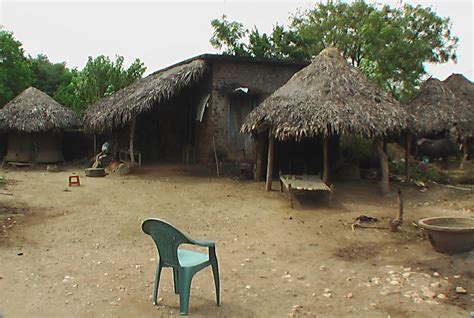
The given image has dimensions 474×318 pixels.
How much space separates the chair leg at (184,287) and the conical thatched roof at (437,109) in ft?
45.0

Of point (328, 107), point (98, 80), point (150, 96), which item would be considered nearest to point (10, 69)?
point (98, 80)

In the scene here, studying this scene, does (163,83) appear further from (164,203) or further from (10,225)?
(10,225)

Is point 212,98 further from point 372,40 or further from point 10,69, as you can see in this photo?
point 10,69

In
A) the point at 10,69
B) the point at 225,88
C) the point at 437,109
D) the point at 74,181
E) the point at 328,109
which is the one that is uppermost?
the point at 10,69

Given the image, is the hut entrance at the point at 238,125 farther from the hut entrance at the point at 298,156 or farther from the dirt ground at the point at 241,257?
the dirt ground at the point at 241,257

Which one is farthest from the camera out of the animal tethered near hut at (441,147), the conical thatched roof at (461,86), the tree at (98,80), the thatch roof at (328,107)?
the tree at (98,80)

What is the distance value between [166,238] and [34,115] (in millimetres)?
14970

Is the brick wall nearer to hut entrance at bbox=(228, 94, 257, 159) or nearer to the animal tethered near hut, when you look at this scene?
hut entrance at bbox=(228, 94, 257, 159)

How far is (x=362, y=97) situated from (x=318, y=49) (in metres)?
11.9

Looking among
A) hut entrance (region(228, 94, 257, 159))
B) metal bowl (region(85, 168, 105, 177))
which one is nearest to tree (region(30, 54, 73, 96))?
metal bowl (region(85, 168, 105, 177))

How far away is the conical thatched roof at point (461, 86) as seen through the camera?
1795 cm

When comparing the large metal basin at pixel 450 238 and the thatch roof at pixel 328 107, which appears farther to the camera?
the thatch roof at pixel 328 107

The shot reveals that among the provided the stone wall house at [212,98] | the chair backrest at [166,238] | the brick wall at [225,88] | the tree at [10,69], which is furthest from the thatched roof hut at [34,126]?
the chair backrest at [166,238]

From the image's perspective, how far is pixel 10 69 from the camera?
22.2 meters
